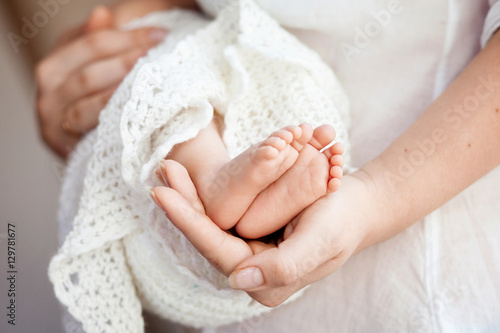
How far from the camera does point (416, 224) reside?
26.9 inches

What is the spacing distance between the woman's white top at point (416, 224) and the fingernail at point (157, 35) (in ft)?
0.88

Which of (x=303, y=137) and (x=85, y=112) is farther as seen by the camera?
(x=85, y=112)

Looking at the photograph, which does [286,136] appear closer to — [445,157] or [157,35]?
[445,157]

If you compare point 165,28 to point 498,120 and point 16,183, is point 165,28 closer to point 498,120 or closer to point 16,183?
point 16,183

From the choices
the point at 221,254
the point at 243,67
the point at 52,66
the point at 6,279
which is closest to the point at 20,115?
the point at 52,66

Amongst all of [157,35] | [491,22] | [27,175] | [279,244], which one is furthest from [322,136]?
[27,175]

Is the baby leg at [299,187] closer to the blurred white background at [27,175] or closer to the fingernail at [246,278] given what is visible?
the fingernail at [246,278]

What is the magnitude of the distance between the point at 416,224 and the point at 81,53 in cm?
87

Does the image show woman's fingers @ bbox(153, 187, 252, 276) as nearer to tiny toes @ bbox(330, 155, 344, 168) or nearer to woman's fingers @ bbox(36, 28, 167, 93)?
tiny toes @ bbox(330, 155, 344, 168)

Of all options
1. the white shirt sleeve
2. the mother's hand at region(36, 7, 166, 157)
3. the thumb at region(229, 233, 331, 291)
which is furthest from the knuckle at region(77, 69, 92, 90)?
the white shirt sleeve

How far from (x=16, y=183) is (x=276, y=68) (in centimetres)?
89

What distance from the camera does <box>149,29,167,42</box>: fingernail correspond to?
96 cm

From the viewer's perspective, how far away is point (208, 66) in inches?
28.8

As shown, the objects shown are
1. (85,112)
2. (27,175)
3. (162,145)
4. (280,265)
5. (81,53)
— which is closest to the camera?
(280,265)
